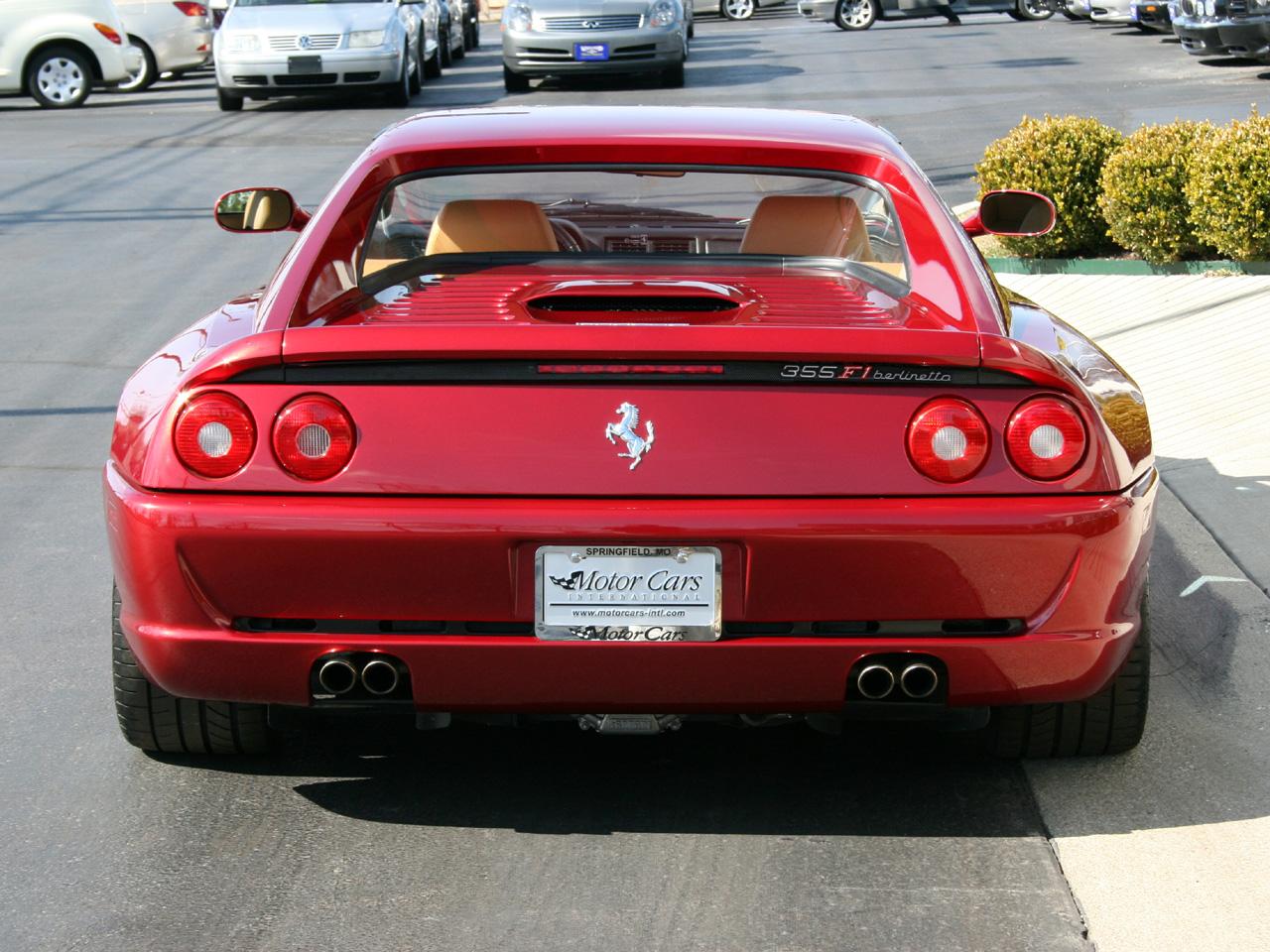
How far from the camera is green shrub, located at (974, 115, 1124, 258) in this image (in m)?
11.8

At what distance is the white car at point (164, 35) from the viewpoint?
27.1 m

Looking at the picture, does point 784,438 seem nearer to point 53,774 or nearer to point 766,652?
point 766,652

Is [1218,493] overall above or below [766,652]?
below

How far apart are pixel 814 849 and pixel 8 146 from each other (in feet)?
58.2

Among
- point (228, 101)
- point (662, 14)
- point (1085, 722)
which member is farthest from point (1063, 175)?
point (228, 101)

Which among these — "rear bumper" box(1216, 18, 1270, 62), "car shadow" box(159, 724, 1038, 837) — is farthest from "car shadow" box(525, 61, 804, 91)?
"car shadow" box(159, 724, 1038, 837)

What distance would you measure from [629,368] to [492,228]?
1105 mm

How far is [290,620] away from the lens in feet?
12.3

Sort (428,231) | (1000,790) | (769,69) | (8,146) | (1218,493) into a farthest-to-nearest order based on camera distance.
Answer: (769,69) → (8,146) → (1218,493) → (428,231) → (1000,790)

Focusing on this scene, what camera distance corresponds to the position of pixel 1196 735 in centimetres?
464

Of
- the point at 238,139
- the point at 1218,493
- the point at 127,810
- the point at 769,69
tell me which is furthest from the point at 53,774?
the point at 769,69

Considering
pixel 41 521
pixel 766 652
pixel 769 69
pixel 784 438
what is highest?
pixel 784 438

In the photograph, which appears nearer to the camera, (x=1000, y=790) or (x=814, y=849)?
(x=814, y=849)

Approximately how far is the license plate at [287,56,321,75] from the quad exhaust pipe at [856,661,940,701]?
1959cm
